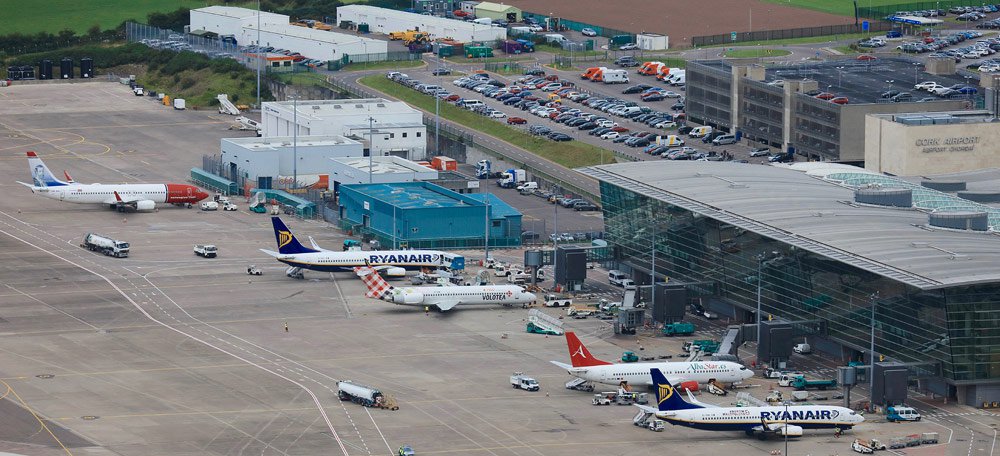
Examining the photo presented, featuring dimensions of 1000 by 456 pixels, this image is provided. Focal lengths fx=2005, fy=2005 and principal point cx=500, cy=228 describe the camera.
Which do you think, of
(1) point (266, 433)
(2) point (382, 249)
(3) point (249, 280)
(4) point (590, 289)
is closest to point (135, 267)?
(3) point (249, 280)

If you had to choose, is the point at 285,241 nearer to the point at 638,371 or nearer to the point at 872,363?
the point at 638,371

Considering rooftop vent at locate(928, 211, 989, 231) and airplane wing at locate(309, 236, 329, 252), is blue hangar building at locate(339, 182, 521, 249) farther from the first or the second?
rooftop vent at locate(928, 211, 989, 231)

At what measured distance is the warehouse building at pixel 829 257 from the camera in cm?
13862

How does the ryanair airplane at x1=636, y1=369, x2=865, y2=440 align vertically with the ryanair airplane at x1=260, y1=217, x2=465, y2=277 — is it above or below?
below

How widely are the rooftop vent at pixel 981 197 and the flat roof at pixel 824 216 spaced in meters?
6.53

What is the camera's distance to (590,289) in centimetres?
17850

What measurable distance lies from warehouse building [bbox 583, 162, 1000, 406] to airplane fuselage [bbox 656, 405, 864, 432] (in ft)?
35.7

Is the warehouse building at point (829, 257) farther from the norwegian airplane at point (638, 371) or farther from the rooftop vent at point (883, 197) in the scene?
the norwegian airplane at point (638, 371)

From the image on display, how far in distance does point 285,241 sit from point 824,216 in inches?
2019

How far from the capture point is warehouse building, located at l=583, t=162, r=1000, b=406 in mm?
138625

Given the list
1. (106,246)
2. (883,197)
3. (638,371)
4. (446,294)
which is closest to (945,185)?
(883,197)

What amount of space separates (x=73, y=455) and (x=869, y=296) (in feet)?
187

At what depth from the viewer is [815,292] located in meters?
150

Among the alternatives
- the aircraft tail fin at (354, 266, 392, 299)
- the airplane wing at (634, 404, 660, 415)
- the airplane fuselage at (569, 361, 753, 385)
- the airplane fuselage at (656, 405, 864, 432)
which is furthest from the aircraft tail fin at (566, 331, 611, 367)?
the aircraft tail fin at (354, 266, 392, 299)
